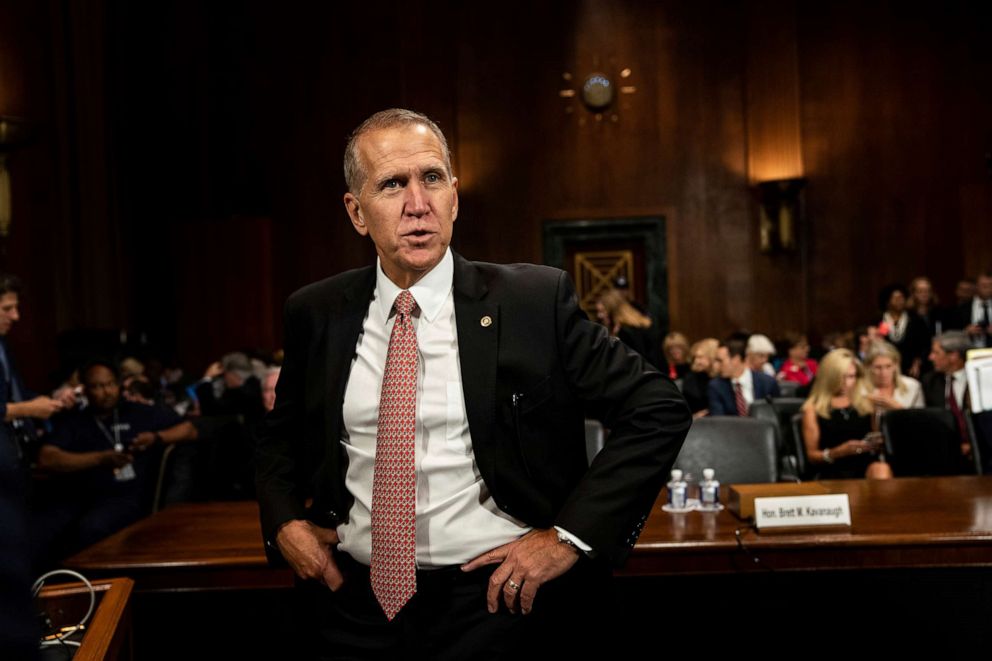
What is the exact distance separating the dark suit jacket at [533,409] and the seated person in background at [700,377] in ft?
15.8

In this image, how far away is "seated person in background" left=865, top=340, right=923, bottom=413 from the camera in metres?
5.23

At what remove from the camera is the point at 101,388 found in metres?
4.74

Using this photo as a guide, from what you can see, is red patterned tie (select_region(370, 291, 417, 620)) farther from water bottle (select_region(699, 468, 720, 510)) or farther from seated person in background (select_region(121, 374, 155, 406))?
seated person in background (select_region(121, 374, 155, 406))

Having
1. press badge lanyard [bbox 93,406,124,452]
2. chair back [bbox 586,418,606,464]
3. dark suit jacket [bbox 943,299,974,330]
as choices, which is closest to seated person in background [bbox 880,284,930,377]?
dark suit jacket [bbox 943,299,974,330]

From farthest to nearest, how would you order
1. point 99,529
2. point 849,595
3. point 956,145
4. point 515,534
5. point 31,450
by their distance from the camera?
point 956,145 → point 31,450 → point 99,529 → point 849,595 → point 515,534

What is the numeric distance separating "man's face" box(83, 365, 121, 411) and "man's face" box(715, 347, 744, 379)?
3.62m

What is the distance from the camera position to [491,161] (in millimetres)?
10648

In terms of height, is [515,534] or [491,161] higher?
[491,161]

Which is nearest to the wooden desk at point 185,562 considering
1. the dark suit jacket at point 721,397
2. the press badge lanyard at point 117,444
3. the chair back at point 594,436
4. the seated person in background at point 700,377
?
the chair back at point 594,436

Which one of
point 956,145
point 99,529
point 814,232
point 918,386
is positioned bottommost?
point 99,529

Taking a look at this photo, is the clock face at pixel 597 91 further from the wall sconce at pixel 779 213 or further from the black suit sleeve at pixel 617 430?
the black suit sleeve at pixel 617 430

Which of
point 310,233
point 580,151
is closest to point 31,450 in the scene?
point 310,233

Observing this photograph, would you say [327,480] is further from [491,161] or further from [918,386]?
[491,161]

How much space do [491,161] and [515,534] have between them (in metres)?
9.35
